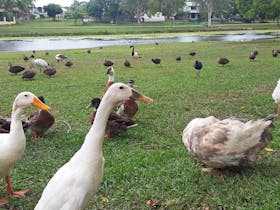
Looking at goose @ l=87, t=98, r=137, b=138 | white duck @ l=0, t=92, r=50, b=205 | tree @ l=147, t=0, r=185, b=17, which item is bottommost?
goose @ l=87, t=98, r=137, b=138

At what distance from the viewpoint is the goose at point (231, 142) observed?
184 inches

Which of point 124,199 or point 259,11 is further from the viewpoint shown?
point 259,11

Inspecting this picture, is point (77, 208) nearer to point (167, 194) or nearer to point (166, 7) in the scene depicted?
point (167, 194)

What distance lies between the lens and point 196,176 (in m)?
5.06

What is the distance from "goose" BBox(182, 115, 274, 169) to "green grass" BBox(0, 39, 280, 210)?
0.26m

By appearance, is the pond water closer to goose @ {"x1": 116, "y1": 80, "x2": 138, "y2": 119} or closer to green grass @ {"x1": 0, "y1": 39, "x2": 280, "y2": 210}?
green grass @ {"x1": 0, "y1": 39, "x2": 280, "y2": 210}

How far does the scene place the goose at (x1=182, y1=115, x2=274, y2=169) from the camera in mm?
4676

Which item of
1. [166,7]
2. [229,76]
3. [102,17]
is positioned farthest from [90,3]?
[229,76]

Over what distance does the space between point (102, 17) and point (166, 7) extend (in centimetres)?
2413

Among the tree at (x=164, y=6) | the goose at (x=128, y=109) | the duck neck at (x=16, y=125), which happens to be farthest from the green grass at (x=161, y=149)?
the tree at (x=164, y=6)

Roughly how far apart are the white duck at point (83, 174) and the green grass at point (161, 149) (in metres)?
1.12

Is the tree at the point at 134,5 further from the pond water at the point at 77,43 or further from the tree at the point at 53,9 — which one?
the pond water at the point at 77,43

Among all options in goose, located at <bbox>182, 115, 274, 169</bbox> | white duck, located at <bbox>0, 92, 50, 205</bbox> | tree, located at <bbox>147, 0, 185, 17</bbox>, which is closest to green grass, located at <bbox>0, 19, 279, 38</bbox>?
tree, located at <bbox>147, 0, 185, 17</bbox>

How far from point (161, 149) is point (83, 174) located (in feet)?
9.89
